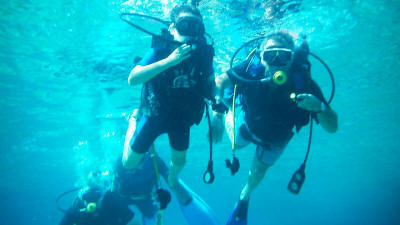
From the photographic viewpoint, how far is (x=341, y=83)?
17.4 metres

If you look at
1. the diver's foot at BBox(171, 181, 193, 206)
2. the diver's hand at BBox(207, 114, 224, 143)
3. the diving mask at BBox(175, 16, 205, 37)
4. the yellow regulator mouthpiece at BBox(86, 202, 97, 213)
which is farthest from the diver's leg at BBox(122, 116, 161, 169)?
the yellow regulator mouthpiece at BBox(86, 202, 97, 213)

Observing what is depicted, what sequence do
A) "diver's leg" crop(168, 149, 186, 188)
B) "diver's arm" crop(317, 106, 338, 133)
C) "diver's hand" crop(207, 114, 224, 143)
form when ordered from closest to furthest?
"diver's arm" crop(317, 106, 338, 133) < "diver's leg" crop(168, 149, 186, 188) < "diver's hand" crop(207, 114, 224, 143)

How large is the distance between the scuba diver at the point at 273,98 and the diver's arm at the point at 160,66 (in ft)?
4.43

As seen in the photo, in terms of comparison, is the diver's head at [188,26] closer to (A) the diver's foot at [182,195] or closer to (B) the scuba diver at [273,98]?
(B) the scuba diver at [273,98]

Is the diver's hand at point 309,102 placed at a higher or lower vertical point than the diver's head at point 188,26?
lower

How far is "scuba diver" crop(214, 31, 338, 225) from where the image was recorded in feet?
15.5

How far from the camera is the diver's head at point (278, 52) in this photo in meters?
4.66

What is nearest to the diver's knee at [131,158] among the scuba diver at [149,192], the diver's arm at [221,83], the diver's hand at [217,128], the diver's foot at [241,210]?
the scuba diver at [149,192]

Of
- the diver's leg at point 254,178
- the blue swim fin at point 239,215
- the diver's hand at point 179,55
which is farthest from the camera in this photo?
the diver's leg at point 254,178

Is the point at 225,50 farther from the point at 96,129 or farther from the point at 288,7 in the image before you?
the point at 96,129

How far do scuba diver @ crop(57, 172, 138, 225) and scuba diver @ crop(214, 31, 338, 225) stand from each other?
4.59 m

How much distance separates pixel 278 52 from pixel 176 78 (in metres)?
1.98

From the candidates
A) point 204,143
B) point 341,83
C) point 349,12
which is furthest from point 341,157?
point 349,12

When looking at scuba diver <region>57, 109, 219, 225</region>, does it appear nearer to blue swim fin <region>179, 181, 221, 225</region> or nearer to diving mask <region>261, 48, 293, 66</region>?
blue swim fin <region>179, 181, 221, 225</region>
